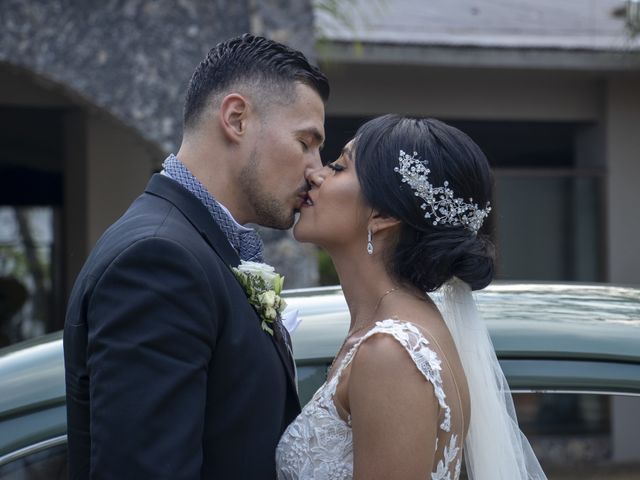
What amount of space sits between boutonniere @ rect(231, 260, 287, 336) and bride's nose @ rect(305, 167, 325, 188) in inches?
11.0

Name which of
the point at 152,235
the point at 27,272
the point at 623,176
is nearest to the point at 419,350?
the point at 152,235

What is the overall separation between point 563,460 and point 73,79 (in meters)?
3.57

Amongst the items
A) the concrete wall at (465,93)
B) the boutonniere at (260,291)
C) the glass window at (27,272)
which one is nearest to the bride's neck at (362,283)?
the boutonniere at (260,291)

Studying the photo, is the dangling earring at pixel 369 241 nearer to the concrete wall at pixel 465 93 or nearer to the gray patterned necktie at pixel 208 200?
the gray patterned necktie at pixel 208 200

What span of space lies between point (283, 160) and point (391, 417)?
658mm

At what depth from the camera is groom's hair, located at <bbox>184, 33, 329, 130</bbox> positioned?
2.43 meters

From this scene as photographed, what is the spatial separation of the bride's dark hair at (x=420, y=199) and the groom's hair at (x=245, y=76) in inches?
9.5

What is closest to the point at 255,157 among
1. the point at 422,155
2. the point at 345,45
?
the point at 422,155

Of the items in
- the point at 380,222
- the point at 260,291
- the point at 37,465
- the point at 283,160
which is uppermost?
the point at 283,160

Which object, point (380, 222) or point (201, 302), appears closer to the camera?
point (201, 302)

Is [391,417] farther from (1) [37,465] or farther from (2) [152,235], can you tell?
(1) [37,465]

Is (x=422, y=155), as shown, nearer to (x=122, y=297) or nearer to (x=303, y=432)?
(x=303, y=432)

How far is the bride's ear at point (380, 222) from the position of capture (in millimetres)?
2391

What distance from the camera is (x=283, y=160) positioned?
2.42 meters
